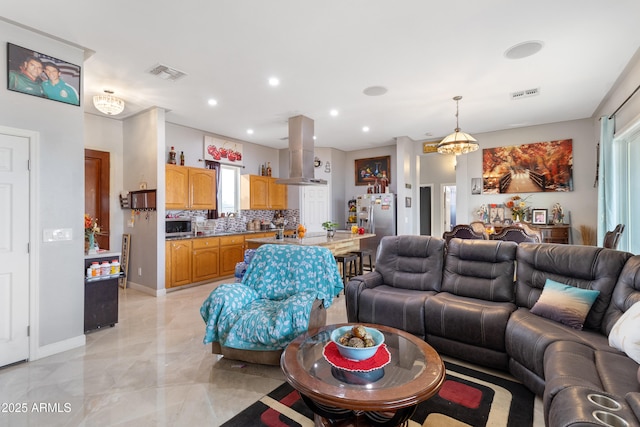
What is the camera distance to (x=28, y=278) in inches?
105

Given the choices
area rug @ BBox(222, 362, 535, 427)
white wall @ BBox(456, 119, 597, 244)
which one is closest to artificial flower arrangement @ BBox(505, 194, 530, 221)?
white wall @ BBox(456, 119, 597, 244)

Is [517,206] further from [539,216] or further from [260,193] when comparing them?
[260,193]

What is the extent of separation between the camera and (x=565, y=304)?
2.20m

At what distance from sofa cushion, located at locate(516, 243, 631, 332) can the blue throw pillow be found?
0.27 feet

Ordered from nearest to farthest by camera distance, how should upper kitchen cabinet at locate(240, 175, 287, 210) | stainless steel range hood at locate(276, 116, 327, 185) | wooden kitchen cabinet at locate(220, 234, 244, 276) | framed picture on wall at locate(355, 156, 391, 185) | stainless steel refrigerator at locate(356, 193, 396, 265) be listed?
stainless steel range hood at locate(276, 116, 327, 185), wooden kitchen cabinet at locate(220, 234, 244, 276), upper kitchen cabinet at locate(240, 175, 287, 210), stainless steel refrigerator at locate(356, 193, 396, 265), framed picture on wall at locate(355, 156, 391, 185)

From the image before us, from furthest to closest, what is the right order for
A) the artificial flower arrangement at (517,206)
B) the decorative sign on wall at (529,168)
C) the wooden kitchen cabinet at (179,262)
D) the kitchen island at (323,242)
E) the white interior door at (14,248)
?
the artificial flower arrangement at (517,206) < the decorative sign on wall at (529,168) < the wooden kitchen cabinet at (179,262) < the kitchen island at (323,242) < the white interior door at (14,248)

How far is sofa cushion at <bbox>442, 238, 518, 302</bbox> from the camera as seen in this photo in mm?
2715

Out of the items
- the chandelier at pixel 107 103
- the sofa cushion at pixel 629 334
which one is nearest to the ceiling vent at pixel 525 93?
the sofa cushion at pixel 629 334

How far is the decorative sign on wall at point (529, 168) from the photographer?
5.55m

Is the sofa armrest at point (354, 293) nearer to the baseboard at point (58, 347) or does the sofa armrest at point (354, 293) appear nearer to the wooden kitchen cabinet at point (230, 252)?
the baseboard at point (58, 347)

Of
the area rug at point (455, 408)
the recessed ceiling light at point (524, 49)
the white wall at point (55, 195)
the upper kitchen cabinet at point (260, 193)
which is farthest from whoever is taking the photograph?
the upper kitchen cabinet at point (260, 193)

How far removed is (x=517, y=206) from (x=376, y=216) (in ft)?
9.30

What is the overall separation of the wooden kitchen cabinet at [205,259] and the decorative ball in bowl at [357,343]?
4161mm

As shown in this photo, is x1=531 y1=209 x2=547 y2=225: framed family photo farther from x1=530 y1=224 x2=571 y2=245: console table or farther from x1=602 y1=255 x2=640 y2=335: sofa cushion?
x1=602 y1=255 x2=640 y2=335: sofa cushion
